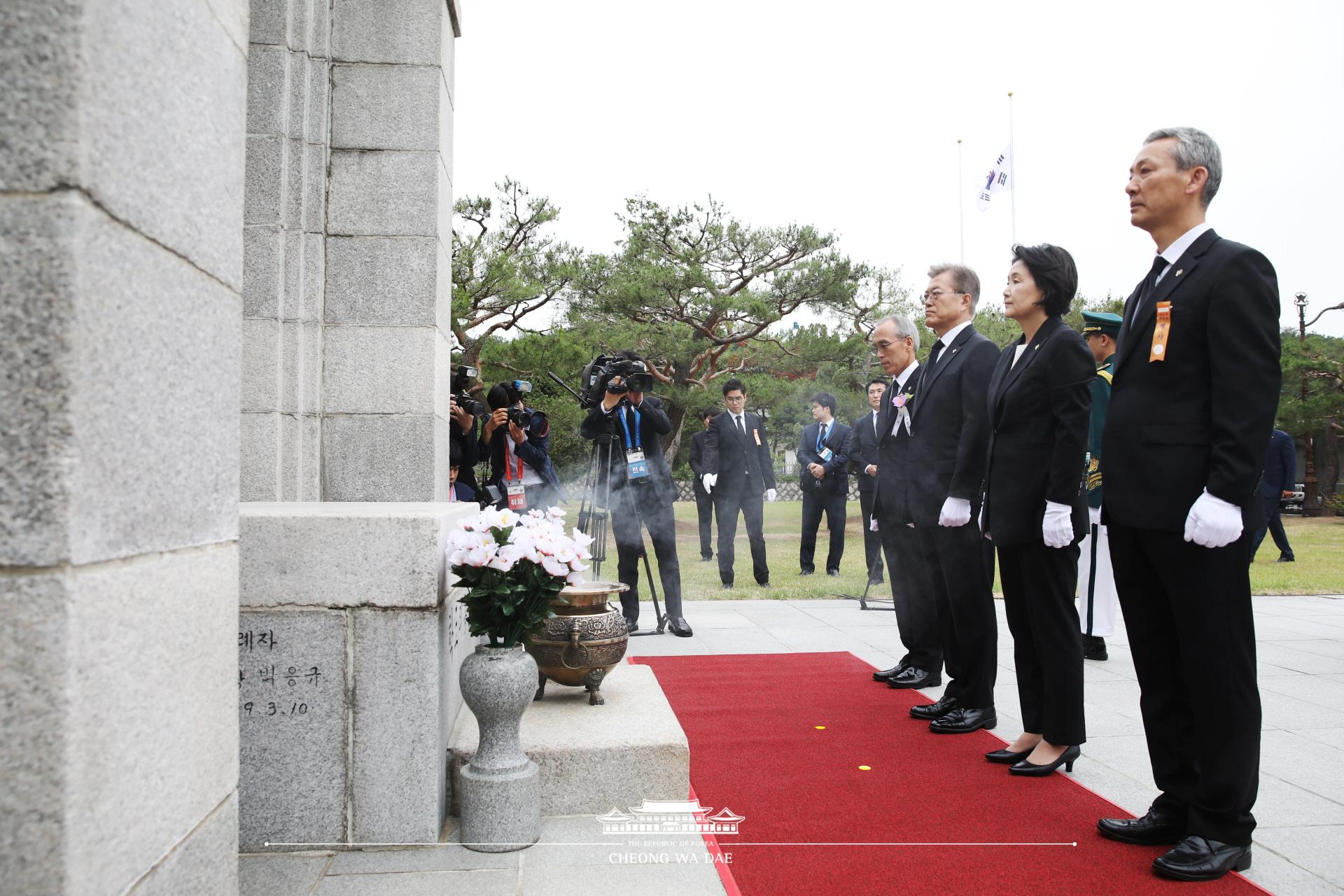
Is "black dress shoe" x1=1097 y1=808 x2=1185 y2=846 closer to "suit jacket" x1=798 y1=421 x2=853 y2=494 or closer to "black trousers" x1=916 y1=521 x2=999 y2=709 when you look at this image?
"black trousers" x1=916 y1=521 x2=999 y2=709

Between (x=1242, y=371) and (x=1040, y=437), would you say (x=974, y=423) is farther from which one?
(x=1242, y=371)

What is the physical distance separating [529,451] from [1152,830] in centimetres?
432

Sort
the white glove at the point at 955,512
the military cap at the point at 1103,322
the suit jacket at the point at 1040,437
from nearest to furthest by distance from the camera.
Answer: the suit jacket at the point at 1040,437
the white glove at the point at 955,512
the military cap at the point at 1103,322

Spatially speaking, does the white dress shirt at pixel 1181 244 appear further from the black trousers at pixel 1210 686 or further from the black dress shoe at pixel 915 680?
the black dress shoe at pixel 915 680

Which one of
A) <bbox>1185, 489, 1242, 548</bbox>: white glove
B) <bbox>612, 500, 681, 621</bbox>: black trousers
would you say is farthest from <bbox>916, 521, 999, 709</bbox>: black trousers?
<bbox>612, 500, 681, 621</bbox>: black trousers

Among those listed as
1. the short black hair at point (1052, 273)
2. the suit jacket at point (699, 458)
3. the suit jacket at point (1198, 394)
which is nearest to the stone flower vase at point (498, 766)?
the suit jacket at point (1198, 394)

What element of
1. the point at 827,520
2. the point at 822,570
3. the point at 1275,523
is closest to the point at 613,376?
the point at 827,520

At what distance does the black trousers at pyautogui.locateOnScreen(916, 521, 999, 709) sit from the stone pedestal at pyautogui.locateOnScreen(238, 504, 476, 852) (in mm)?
2163

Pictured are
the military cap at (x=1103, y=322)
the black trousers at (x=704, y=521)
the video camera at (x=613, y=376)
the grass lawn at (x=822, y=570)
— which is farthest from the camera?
the black trousers at (x=704, y=521)

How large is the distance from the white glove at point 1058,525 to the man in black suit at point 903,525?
1332 millimetres

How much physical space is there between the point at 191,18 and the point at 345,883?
6.52ft

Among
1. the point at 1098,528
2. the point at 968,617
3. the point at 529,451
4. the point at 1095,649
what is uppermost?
the point at 529,451

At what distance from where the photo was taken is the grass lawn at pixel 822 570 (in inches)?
337

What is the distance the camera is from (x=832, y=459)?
31.7 ft
